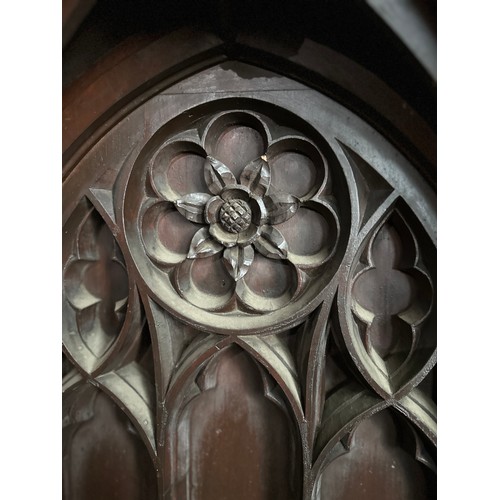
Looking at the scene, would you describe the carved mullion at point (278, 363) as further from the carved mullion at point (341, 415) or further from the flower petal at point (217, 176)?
the flower petal at point (217, 176)

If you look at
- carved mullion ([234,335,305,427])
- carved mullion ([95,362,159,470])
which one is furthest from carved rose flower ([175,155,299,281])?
carved mullion ([95,362,159,470])

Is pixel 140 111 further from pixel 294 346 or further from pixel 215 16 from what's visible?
pixel 294 346

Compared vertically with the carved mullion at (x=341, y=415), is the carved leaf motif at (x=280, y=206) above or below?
above

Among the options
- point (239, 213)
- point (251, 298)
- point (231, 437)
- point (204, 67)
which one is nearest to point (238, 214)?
point (239, 213)

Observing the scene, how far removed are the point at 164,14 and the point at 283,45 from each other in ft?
0.90

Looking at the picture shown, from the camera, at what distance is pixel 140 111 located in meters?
1.10

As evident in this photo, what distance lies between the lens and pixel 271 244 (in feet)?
3.64

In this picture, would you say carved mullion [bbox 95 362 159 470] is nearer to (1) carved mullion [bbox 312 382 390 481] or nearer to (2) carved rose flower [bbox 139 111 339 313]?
(2) carved rose flower [bbox 139 111 339 313]

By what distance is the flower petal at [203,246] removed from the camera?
1121 millimetres

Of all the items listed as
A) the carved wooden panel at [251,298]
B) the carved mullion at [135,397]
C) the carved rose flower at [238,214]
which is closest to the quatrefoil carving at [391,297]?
the carved wooden panel at [251,298]

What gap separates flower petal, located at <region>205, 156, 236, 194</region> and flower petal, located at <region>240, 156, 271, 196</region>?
0.10 ft

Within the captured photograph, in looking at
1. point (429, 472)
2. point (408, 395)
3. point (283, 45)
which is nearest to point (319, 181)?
point (283, 45)

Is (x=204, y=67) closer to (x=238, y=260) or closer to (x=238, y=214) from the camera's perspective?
(x=238, y=214)

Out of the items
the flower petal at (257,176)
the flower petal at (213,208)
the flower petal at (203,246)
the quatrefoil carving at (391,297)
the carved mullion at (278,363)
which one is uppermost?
the flower petal at (257,176)
